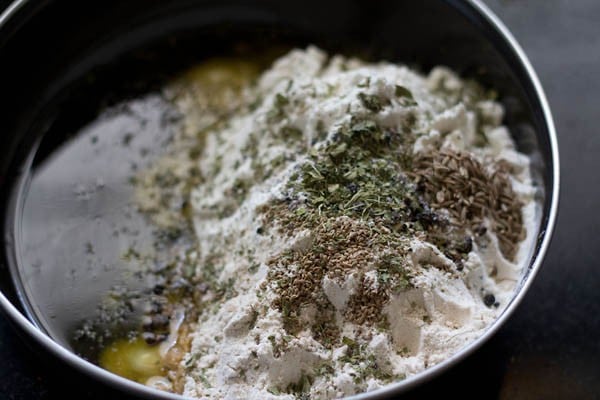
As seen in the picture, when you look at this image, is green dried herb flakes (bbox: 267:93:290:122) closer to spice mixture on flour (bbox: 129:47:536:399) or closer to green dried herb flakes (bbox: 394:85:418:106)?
spice mixture on flour (bbox: 129:47:536:399)

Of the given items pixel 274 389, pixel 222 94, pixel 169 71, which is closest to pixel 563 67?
pixel 222 94

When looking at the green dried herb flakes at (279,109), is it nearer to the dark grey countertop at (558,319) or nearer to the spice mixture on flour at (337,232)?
the spice mixture on flour at (337,232)

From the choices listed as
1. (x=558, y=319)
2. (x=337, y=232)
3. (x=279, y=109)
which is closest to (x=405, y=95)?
(x=279, y=109)

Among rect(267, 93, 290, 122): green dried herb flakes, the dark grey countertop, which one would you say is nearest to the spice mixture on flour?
rect(267, 93, 290, 122): green dried herb flakes

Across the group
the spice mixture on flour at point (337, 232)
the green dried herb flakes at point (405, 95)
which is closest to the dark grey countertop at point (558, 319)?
the spice mixture on flour at point (337, 232)

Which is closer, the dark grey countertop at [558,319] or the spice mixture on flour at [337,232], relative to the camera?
the spice mixture on flour at [337,232]

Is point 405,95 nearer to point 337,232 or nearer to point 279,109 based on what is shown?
point 279,109

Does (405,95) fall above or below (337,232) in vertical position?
above
